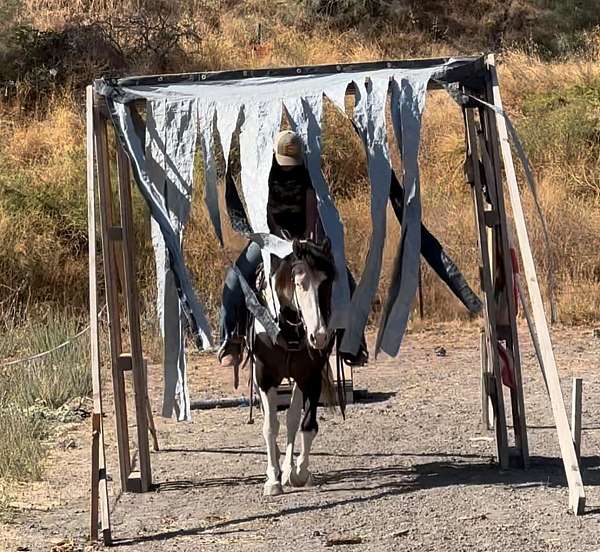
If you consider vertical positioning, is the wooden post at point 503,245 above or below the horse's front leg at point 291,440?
above

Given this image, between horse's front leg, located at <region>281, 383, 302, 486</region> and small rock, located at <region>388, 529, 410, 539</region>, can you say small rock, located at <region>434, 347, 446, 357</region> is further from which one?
small rock, located at <region>388, 529, 410, 539</region>

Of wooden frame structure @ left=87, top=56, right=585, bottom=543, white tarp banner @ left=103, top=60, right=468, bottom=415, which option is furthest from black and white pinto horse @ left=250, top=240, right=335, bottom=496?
wooden frame structure @ left=87, top=56, right=585, bottom=543

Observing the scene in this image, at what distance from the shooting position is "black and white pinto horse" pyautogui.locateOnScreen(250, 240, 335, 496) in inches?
300

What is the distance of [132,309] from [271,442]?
125 cm

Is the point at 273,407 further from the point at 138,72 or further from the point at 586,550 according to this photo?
the point at 138,72

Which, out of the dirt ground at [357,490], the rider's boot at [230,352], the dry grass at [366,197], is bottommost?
the dirt ground at [357,490]

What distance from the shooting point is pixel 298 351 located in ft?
26.7

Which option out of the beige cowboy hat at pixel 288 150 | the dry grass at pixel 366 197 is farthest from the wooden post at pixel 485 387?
the dry grass at pixel 366 197

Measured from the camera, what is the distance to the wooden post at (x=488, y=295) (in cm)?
840

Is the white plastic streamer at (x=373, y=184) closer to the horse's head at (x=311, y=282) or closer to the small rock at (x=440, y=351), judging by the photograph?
the horse's head at (x=311, y=282)

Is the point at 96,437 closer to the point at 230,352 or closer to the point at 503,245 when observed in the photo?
the point at 230,352

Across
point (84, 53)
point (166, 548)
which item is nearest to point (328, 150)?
point (84, 53)

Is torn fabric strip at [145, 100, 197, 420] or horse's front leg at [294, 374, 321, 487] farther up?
torn fabric strip at [145, 100, 197, 420]

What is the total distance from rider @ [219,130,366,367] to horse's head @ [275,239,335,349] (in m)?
0.45
